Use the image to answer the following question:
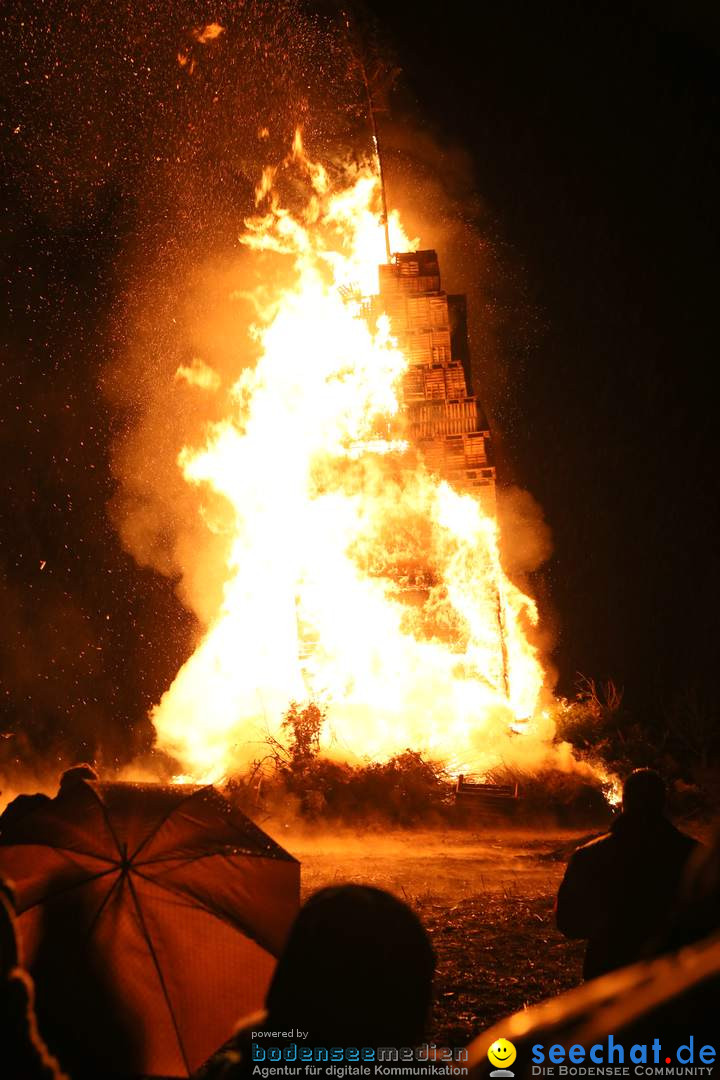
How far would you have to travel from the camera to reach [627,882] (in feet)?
9.78

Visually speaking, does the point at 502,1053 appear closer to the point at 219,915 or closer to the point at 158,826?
the point at 219,915

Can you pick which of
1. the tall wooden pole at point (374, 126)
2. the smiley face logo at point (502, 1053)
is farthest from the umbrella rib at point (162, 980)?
the tall wooden pole at point (374, 126)

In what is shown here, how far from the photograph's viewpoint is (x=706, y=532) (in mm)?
18922

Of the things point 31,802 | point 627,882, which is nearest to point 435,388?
point 31,802

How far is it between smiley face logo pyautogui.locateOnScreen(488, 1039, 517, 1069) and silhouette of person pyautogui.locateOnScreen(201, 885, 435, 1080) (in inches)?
9.2

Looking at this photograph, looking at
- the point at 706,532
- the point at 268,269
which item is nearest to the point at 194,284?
the point at 268,269

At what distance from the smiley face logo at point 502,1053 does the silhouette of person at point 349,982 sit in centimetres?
23

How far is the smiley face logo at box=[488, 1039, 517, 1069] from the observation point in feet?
3.31

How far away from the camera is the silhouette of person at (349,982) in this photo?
1.35 metres

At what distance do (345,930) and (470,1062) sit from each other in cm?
31

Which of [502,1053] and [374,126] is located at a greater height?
[374,126]

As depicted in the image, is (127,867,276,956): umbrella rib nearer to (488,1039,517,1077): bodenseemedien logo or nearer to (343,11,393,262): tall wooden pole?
(488,1039,517,1077): bodenseemedien logo

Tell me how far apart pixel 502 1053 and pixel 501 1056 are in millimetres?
36

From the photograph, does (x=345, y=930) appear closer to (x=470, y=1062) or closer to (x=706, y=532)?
(x=470, y=1062)
